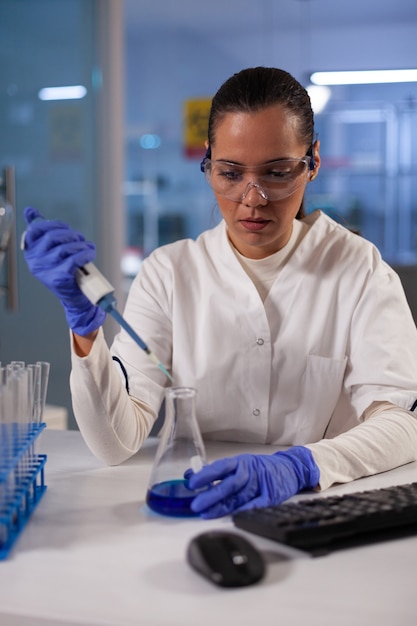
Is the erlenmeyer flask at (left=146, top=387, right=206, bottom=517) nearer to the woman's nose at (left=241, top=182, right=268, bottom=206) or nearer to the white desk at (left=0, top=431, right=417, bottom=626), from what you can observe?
the white desk at (left=0, top=431, right=417, bottom=626)

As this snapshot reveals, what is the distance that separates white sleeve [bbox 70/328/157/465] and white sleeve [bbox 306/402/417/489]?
367 mm

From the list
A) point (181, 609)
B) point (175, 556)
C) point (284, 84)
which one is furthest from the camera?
point (284, 84)

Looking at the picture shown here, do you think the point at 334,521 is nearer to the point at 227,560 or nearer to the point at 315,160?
the point at 227,560

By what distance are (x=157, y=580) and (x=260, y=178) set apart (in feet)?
3.03

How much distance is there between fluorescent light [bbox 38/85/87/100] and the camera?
13.4 feet

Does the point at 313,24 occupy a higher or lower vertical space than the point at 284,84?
higher

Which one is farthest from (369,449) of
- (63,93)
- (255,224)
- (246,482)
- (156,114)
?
(156,114)

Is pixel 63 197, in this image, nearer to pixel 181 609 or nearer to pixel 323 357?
pixel 323 357

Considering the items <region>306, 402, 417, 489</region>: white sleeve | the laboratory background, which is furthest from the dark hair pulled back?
the laboratory background

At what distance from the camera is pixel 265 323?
1799mm

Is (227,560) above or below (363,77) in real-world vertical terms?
below

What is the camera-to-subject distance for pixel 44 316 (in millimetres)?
4117

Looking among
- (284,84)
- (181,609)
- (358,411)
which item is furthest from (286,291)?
(181,609)

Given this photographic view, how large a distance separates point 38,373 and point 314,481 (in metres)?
0.50
